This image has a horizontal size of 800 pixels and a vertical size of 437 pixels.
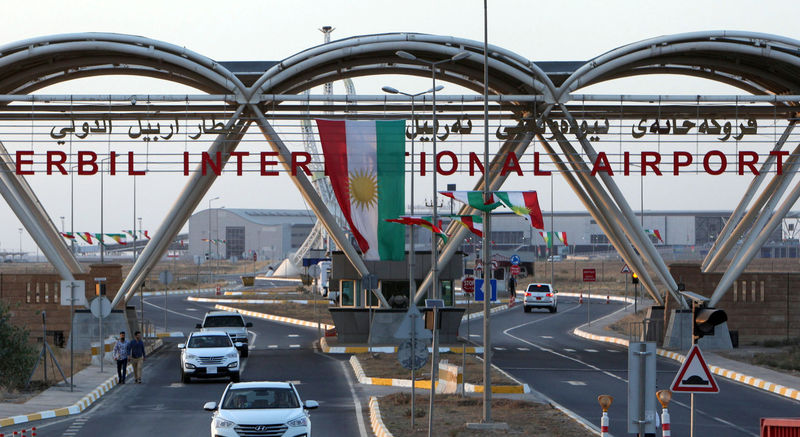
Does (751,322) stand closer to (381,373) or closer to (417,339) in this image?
(381,373)

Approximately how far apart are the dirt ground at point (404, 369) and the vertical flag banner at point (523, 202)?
17.4ft

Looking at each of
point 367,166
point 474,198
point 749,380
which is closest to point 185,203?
point 367,166

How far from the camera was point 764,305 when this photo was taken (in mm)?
47719

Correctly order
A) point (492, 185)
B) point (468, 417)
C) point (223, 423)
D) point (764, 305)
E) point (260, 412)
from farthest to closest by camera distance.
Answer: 1. point (764, 305)
2. point (492, 185)
3. point (468, 417)
4. point (260, 412)
5. point (223, 423)

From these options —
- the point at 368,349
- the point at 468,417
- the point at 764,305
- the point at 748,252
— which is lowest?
the point at 368,349

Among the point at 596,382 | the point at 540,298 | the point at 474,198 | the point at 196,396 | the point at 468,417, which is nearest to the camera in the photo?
the point at 468,417

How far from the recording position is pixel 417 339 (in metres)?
21.4

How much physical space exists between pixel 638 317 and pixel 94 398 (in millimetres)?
38552

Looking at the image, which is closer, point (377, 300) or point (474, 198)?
point (474, 198)

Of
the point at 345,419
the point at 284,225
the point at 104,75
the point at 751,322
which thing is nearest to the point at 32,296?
the point at 104,75

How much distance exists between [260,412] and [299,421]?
0.70 m

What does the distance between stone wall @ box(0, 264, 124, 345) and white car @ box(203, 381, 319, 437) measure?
28152 mm

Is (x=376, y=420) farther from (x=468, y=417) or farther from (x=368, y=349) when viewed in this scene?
(x=368, y=349)

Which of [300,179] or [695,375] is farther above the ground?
[300,179]
